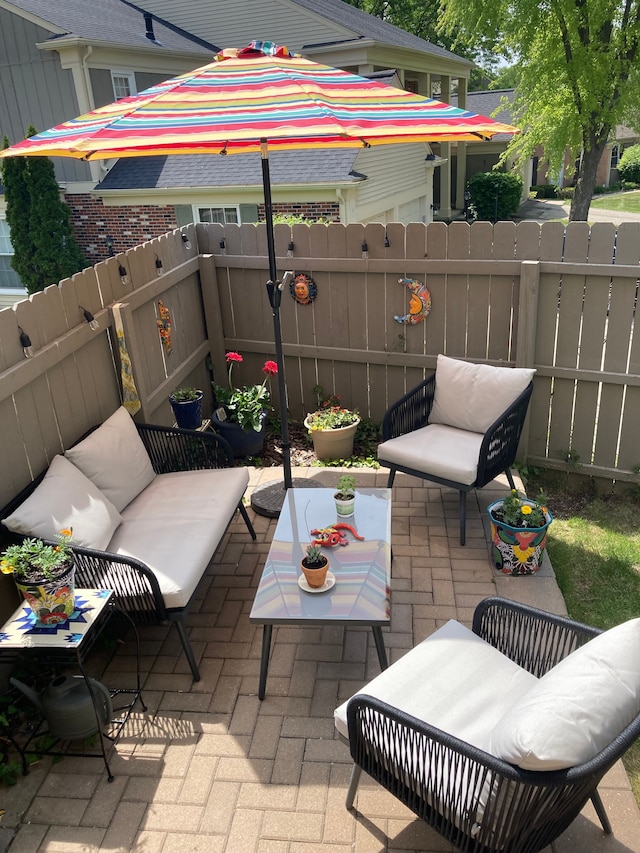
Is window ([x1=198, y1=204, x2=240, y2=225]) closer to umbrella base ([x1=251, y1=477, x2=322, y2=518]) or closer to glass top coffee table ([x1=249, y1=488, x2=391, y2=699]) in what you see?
umbrella base ([x1=251, y1=477, x2=322, y2=518])

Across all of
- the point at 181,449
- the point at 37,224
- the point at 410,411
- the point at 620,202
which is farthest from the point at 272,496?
the point at 620,202

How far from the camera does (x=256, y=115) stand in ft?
9.57

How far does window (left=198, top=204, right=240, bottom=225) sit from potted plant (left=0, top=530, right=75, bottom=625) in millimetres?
9598

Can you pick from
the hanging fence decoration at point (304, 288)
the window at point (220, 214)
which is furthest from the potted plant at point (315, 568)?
the window at point (220, 214)

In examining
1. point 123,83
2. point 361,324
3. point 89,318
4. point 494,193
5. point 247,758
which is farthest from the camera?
point 494,193

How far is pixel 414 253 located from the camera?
506 cm

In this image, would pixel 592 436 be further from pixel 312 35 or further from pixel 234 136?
pixel 312 35

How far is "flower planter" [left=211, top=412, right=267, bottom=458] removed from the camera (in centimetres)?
536

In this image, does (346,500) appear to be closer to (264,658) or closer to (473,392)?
(264,658)

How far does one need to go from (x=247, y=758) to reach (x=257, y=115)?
108 inches

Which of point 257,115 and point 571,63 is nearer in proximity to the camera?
point 257,115

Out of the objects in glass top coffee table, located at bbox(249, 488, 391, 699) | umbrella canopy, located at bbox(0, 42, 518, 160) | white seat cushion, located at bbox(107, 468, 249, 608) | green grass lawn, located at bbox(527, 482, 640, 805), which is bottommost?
green grass lawn, located at bbox(527, 482, 640, 805)

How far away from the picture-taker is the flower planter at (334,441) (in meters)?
5.22

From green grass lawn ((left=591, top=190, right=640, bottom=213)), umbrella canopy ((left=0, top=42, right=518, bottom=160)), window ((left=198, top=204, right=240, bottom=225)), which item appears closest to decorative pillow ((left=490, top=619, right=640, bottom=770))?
umbrella canopy ((left=0, top=42, right=518, bottom=160))
